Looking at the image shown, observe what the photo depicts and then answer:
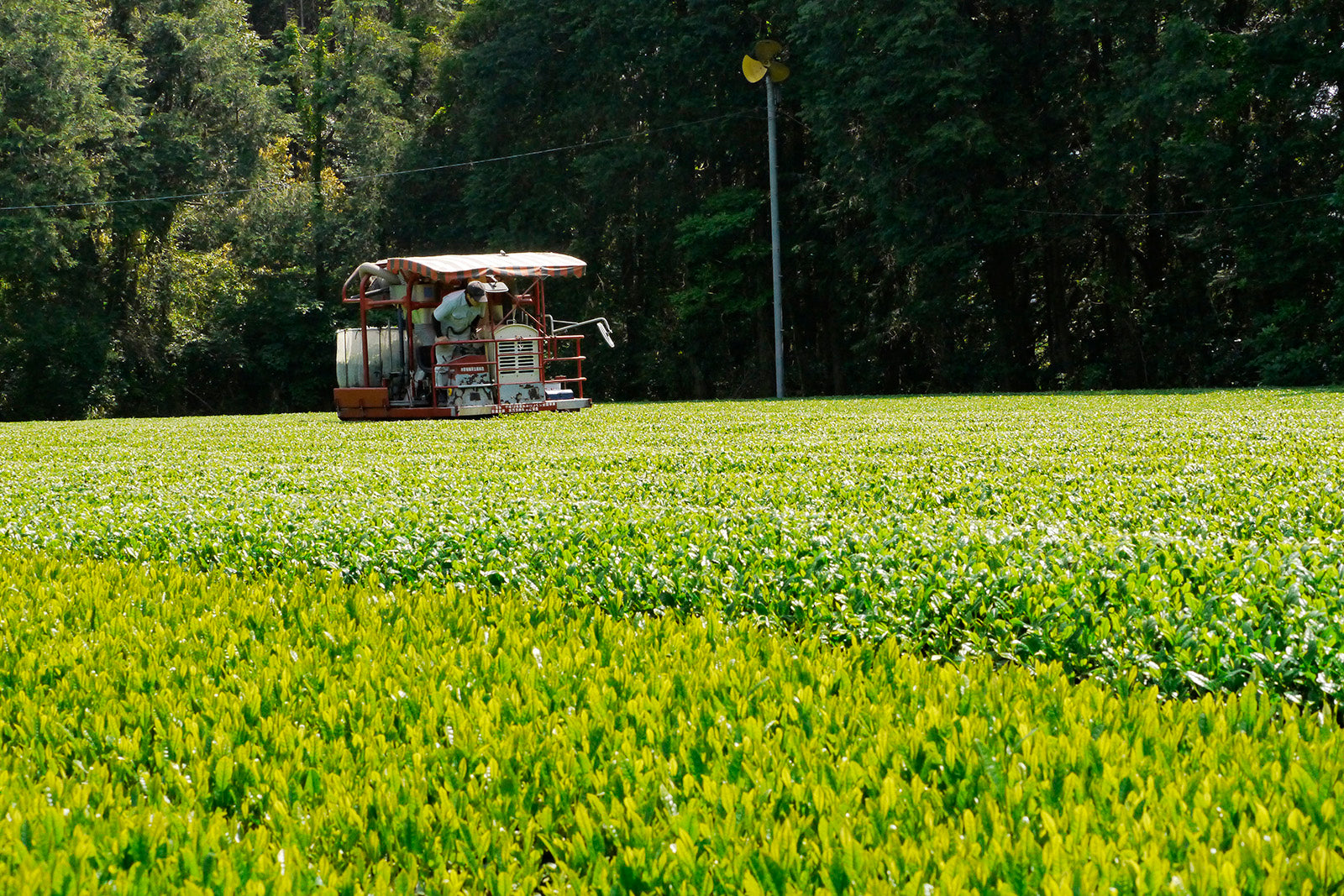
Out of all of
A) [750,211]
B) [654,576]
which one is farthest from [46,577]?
[750,211]

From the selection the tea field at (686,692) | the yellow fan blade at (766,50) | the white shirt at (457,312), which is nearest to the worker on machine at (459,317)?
the white shirt at (457,312)

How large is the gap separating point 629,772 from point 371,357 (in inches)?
837

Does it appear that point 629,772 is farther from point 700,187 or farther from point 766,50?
point 700,187

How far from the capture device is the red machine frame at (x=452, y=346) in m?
21.6

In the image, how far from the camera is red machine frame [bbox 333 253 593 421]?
70.7ft

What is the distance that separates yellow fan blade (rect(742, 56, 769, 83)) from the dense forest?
55.3 inches

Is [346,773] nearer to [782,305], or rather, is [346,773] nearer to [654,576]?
[654,576]

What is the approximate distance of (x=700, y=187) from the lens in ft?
124

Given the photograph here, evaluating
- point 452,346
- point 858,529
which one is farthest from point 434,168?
point 858,529

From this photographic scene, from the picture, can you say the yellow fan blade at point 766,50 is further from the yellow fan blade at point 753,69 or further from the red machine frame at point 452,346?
the red machine frame at point 452,346

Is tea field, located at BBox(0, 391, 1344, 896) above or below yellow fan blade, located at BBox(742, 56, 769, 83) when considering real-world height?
below

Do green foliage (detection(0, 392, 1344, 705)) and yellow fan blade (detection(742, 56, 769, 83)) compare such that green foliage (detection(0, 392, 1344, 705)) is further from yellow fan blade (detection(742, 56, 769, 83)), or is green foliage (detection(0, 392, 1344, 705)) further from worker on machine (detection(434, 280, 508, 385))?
yellow fan blade (detection(742, 56, 769, 83))

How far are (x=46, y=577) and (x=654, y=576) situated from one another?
104 inches

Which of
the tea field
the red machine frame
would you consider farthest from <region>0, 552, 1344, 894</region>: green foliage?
the red machine frame
